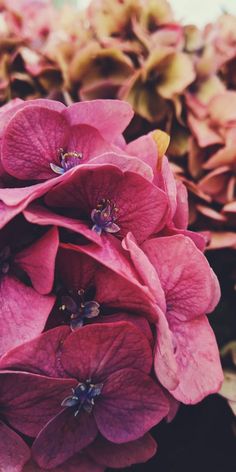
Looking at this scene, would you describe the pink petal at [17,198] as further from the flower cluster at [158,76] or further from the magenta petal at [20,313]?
the flower cluster at [158,76]

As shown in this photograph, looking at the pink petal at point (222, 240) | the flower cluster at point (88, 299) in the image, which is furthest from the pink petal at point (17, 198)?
the pink petal at point (222, 240)

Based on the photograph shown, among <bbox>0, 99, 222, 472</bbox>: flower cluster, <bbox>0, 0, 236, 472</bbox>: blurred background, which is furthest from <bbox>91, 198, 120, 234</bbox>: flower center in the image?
<bbox>0, 0, 236, 472</bbox>: blurred background

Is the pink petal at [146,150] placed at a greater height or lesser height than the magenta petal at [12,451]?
greater

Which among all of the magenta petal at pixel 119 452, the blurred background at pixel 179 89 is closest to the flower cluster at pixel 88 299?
the magenta petal at pixel 119 452

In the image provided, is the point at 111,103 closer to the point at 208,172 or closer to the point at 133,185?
the point at 133,185

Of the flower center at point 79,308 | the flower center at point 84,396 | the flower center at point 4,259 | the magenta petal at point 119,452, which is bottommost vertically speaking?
the magenta petal at point 119,452

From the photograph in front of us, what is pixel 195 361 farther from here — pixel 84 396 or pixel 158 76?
pixel 158 76

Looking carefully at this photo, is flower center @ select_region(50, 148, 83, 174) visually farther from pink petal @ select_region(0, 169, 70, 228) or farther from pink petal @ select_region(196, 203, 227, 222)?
pink petal @ select_region(196, 203, 227, 222)

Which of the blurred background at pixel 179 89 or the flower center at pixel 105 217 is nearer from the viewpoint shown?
the flower center at pixel 105 217
